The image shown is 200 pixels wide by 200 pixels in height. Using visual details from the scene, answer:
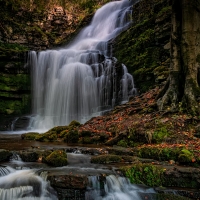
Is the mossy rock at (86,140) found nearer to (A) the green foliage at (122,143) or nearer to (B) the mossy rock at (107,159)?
(A) the green foliage at (122,143)

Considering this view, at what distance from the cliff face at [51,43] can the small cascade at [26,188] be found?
790 cm

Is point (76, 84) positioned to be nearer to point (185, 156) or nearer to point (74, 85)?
point (74, 85)

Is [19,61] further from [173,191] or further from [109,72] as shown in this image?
[173,191]

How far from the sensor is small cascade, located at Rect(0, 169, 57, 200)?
480 centimetres

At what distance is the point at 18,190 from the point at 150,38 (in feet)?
49.0

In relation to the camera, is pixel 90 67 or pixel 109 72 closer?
pixel 109 72

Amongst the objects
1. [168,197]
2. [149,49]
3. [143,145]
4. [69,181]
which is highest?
[149,49]

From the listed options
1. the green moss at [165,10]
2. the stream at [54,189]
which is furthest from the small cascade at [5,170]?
the green moss at [165,10]

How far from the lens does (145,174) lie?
550cm

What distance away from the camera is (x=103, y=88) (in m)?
17.9

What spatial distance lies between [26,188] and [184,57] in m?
7.62

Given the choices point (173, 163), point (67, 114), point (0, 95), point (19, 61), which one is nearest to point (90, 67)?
point (67, 114)

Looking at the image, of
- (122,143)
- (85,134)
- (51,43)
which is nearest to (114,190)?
(122,143)

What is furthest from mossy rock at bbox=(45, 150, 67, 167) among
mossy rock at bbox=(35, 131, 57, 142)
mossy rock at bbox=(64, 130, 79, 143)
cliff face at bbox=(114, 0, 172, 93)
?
Result: cliff face at bbox=(114, 0, 172, 93)
